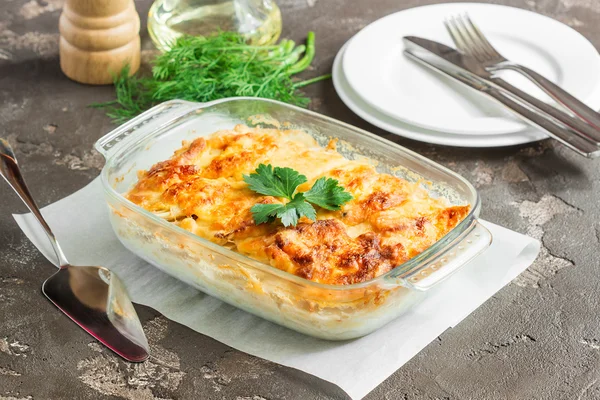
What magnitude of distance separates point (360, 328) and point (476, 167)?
0.91 metres

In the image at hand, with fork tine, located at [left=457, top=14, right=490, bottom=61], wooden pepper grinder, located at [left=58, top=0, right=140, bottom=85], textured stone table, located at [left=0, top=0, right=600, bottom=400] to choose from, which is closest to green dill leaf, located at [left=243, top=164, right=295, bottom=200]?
textured stone table, located at [left=0, top=0, right=600, bottom=400]

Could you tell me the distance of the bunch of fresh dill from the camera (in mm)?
→ 2848

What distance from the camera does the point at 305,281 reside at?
1768 mm

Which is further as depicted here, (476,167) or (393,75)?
(393,75)

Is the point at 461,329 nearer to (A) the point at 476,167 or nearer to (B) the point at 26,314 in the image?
(A) the point at 476,167

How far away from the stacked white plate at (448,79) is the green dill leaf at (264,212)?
2.59 feet

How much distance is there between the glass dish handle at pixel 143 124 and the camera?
7.54 feet

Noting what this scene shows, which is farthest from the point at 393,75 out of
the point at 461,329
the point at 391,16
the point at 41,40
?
the point at 41,40

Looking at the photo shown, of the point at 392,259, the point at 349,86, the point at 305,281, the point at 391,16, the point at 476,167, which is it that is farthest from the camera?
the point at 391,16

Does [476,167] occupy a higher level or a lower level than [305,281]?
lower

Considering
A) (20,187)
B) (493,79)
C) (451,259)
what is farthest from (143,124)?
(493,79)

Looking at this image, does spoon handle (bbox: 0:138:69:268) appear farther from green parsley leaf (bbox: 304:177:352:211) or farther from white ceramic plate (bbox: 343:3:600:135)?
white ceramic plate (bbox: 343:3:600:135)

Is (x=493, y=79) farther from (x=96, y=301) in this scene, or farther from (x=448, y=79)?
(x=96, y=301)

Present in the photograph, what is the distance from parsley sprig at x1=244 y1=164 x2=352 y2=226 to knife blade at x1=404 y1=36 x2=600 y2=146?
2.93 feet
